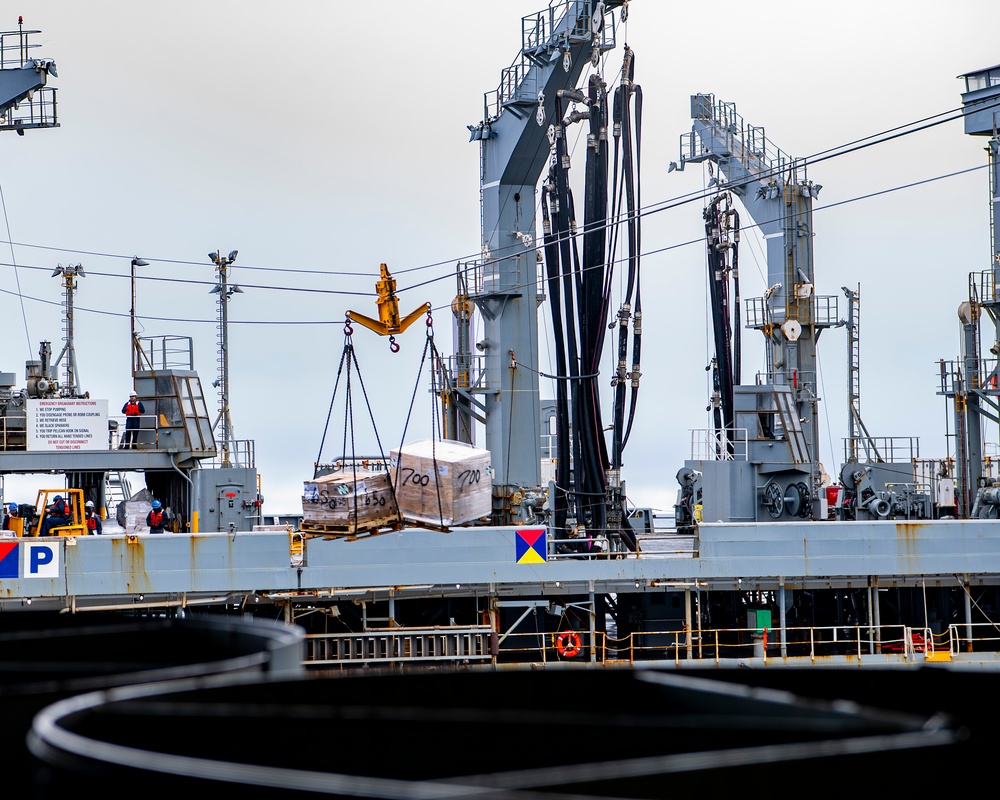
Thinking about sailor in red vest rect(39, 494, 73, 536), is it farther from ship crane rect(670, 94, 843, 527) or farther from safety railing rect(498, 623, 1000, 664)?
ship crane rect(670, 94, 843, 527)

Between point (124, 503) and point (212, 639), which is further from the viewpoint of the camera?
point (124, 503)

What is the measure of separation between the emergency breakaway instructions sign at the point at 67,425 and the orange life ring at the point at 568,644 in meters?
13.6

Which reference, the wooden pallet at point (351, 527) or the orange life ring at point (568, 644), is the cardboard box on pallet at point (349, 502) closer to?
the wooden pallet at point (351, 527)

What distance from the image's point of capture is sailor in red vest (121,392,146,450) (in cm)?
3369

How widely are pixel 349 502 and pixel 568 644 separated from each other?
8394 millimetres

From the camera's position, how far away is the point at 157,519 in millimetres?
30516

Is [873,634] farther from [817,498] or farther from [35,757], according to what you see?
[35,757]

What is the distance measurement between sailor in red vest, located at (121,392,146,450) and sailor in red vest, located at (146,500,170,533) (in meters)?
2.86

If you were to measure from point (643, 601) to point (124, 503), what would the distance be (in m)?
13.8

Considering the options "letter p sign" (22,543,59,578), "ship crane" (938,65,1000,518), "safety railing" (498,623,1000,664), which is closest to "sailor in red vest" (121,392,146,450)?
"letter p sign" (22,543,59,578)

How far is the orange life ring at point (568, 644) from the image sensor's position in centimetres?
2734

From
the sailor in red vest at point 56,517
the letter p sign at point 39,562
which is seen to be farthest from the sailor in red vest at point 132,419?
the letter p sign at point 39,562

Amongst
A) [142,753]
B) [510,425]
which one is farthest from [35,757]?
[510,425]

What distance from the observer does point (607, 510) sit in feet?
98.3
